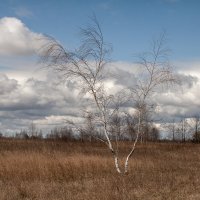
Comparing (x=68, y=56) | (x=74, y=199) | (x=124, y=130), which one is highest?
(x=68, y=56)

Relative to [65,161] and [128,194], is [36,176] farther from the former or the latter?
[128,194]

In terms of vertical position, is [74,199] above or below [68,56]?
below

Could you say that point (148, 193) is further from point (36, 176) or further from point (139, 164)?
point (139, 164)

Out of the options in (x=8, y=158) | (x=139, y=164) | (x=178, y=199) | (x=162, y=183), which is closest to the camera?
(x=178, y=199)

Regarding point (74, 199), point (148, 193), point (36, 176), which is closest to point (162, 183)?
point (148, 193)

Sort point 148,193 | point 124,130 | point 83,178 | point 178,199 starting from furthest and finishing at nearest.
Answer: point 124,130, point 83,178, point 148,193, point 178,199

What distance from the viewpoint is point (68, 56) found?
54.6 feet

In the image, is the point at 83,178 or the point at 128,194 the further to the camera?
the point at 83,178

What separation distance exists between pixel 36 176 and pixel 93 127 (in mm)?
2939

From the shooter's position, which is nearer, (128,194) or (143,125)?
(128,194)

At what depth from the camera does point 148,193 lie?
469 inches

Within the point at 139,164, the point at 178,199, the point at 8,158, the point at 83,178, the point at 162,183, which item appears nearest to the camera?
the point at 178,199

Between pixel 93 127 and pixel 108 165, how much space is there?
343cm

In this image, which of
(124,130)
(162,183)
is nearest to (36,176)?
(124,130)
